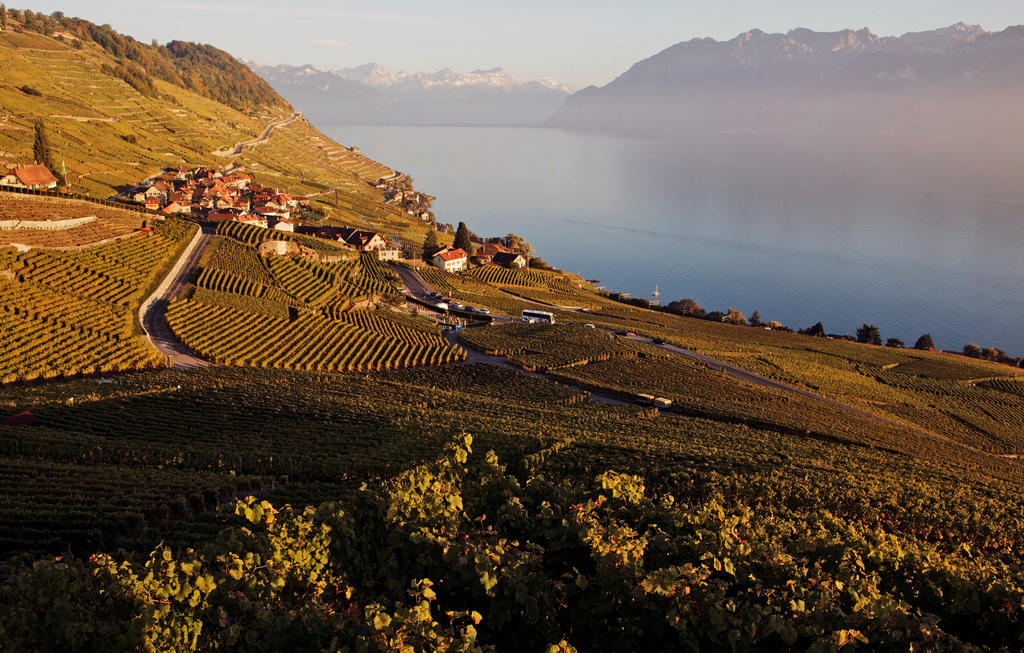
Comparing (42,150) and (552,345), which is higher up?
(42,150)

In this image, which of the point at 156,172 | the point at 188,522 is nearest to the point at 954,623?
the point at 188,522

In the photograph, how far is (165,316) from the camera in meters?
44.7

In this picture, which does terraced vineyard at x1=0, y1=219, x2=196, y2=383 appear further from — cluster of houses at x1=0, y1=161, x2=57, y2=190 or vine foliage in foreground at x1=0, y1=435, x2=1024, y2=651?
cluster of houses at x1=0, y1=161, x2=57, y2=190

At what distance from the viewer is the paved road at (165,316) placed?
1580 inches

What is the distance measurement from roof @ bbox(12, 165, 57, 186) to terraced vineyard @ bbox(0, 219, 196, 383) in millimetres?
31341

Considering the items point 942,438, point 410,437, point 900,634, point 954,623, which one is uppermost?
point 900,634

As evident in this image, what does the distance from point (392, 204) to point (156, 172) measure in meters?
60.3

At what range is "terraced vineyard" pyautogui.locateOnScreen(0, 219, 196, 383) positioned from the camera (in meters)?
34.0

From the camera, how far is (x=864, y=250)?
493 ft

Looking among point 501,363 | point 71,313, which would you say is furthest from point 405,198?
point 71,313

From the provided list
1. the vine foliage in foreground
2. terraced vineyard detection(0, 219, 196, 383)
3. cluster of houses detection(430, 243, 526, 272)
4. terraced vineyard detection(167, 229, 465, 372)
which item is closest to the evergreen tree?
terraced vineyard detection(167, 229, 465, 372)

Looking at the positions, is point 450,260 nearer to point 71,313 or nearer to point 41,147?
point 41,147

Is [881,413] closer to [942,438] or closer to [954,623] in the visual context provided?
[942,438]

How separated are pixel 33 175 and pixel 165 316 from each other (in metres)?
45.7
